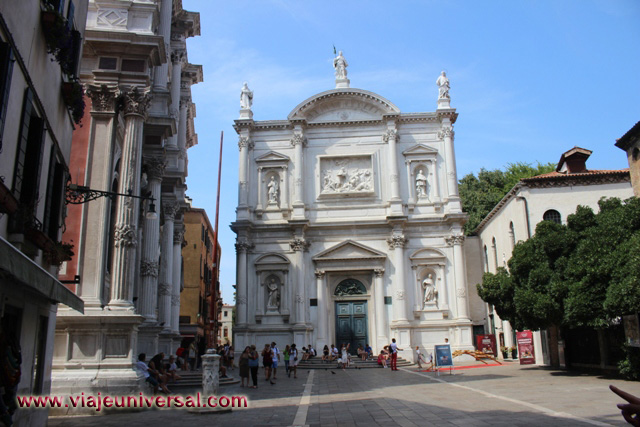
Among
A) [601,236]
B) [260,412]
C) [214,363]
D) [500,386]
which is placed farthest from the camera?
[601,236]

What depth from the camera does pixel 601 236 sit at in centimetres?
1791

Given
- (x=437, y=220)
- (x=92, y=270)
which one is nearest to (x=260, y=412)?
(x=92, y=270)

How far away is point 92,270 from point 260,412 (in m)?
5.31

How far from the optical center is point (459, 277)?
108 ft

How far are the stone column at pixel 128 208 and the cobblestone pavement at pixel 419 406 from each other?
3088 mm

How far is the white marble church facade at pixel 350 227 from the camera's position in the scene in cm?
3294

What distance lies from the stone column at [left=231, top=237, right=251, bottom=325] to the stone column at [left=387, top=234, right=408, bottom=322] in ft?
29.4

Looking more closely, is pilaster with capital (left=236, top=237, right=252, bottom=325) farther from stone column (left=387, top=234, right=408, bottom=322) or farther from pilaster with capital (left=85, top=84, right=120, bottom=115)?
pilaster with capital (left=85, top=84, right=120, bottom=115)

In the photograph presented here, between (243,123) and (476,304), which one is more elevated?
(243,123)

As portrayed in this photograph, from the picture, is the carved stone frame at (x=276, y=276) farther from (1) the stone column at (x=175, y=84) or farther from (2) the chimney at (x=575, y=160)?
(2) the chimney at (x=575, y=160)

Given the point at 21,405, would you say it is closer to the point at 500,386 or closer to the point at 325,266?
the point at 500,386

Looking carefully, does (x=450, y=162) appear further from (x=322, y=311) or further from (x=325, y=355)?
(x=325, y=355)

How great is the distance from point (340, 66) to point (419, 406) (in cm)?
2978

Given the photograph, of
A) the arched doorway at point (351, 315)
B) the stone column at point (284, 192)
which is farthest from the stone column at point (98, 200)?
the arched doorway at point (351, 315)
